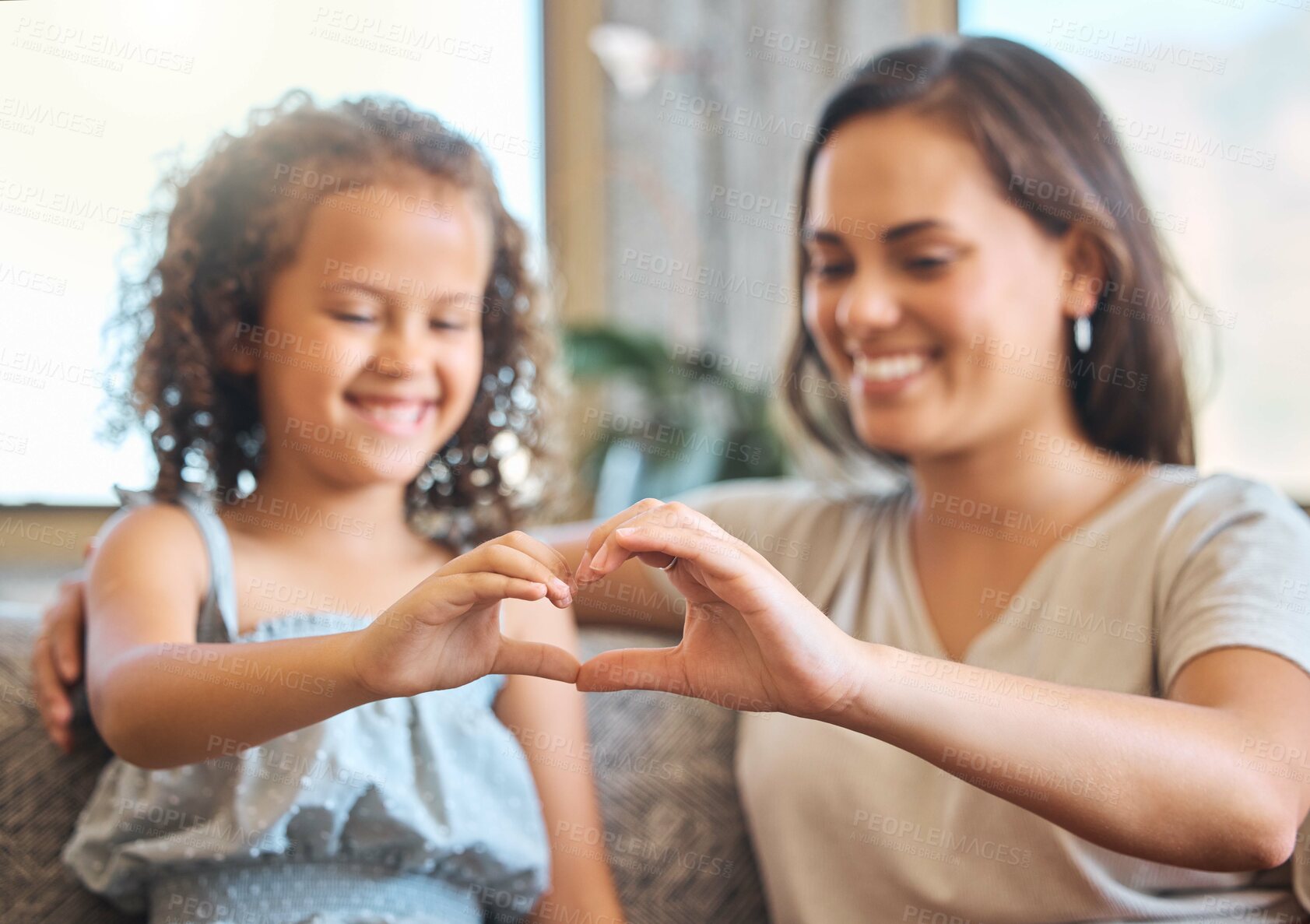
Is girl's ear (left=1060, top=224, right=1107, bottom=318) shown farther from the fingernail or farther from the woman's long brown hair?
the fingernail

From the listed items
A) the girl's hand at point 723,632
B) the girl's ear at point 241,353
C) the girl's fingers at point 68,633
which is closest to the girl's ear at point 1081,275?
the girl's hand at point 723,632

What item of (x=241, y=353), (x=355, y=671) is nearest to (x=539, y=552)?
(x=355, y=671)

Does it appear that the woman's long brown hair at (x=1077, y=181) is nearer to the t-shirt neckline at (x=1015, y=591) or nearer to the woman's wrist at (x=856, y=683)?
the t-shirt neckline at (x=1015, y=591)

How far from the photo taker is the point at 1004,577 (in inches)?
45.5

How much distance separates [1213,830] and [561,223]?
2.82m

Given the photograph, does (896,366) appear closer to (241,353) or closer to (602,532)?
Answer: (602,532)

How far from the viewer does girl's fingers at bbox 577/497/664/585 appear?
0.69 meters

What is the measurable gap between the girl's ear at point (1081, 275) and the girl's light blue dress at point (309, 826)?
2.66ft

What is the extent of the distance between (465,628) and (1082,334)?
2.81ft

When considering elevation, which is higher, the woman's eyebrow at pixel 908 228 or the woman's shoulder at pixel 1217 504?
the woman's eyebrow at pixel 908 228

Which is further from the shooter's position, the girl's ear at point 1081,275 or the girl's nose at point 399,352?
the girl's ear at point 1081,275

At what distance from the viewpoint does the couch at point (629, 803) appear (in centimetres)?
102

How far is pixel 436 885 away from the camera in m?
1.01

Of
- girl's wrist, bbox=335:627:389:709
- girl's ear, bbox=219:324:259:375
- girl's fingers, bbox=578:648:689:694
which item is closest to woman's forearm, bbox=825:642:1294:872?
girl's fingers, bbox=578:648:689:694
